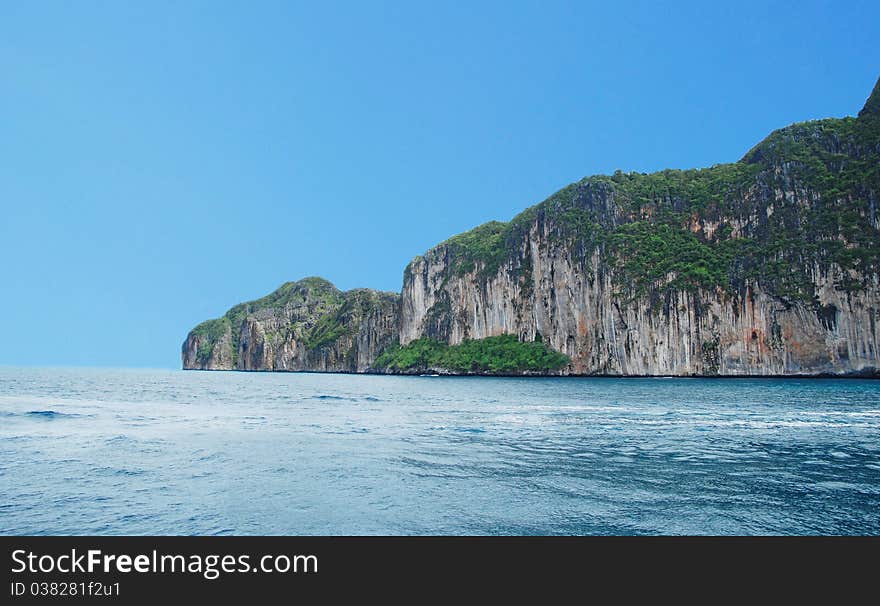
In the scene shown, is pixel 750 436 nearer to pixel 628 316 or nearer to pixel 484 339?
pixel 628 316

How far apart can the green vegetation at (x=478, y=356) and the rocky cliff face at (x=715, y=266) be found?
3.02 metres

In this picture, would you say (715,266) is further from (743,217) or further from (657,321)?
(657,321)

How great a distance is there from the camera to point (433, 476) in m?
16.3

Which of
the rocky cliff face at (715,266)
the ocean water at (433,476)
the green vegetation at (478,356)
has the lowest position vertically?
the ocean water at (433,476)

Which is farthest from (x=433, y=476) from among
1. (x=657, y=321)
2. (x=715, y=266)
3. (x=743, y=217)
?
(x=743, y=217)

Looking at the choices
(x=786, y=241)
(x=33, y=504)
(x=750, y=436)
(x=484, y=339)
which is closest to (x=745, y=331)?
(x=786, y=241)

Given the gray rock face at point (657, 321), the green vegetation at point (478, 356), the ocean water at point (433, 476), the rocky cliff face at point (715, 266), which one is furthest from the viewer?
the green vegetation at point (478, 356)

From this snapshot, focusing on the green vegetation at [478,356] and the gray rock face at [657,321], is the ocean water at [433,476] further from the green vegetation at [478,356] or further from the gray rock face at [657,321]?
the green vegetation at [478,356]

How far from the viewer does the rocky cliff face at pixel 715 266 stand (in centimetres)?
10088

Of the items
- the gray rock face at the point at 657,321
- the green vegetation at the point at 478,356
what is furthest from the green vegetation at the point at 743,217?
the green vegetation at the point at 478,356

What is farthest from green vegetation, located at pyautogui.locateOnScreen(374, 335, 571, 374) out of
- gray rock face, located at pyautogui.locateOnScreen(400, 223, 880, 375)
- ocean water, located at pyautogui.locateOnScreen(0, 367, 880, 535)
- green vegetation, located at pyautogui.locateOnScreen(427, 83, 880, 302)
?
ocean water, located at pyautogui.locateOnScreen(0, 367, 880, 535)

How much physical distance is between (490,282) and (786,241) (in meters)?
73.3

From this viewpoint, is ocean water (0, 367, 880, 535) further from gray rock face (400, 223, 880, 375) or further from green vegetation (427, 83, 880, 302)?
green vegetation (427, 83, 880, 302)

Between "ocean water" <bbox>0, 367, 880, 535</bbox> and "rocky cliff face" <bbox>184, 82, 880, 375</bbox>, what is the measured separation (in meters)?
81.9
